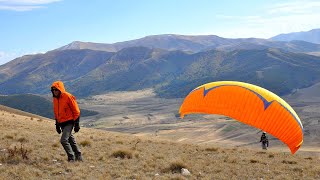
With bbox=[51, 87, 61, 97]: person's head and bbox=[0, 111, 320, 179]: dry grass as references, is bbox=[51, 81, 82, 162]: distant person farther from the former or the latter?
bbox=[0, 111, 320, 179]: dry grass

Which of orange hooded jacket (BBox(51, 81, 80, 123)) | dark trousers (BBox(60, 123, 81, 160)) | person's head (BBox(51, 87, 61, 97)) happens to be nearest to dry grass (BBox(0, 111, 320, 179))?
dark trousers (BBox(60, 123, 81, 160))

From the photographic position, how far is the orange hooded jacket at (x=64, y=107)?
1121 centimetres

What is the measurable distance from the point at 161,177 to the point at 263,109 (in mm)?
8571

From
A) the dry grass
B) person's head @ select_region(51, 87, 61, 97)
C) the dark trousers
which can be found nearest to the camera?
the dry grass

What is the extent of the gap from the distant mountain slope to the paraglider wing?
493 ft

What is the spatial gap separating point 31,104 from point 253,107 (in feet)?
564

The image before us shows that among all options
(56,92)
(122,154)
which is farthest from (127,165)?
(56,92)

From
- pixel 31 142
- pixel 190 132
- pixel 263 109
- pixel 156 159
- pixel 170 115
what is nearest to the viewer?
pixel 156 159

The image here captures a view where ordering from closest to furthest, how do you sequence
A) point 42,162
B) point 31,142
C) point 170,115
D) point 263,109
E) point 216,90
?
point 42,162 → point 31,142 → point 263,109 → point 216,90 → point 170,115

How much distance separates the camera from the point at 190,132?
347 ft

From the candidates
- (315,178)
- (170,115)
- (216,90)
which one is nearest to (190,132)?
(170,115)

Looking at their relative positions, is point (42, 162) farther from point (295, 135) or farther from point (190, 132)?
point (190, 132)

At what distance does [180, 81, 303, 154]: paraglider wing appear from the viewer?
16766mm

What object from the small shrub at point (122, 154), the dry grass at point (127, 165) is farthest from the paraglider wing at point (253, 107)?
the small shrub at point (122, 154)
